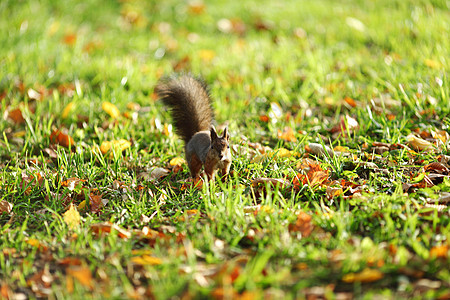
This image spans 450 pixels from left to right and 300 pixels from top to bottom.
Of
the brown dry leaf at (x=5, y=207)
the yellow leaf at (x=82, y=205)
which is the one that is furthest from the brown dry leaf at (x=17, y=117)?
the yellow leaf at (x=82, y=205)

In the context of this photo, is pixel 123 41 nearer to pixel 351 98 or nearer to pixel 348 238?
pixel 351 98

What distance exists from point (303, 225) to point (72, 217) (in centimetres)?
118

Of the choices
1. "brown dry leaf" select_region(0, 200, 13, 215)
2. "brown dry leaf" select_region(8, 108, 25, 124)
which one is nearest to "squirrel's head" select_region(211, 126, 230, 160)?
"brown dry leaf" select_region(0, 200, 13, 215)

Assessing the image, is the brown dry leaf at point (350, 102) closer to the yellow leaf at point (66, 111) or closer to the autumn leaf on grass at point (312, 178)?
the autumn leaf on grass at point (312, 178)

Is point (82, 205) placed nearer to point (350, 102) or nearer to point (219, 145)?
point (219, 145)

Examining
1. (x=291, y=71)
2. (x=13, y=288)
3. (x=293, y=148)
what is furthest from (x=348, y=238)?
(x=291, y=71)

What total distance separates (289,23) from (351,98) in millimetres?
2460

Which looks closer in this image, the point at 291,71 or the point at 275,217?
the point at 275,217

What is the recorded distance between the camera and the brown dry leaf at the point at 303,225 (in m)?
2.24

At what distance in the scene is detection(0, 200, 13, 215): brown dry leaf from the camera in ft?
8.77

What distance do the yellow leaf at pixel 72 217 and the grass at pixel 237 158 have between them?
27 mm

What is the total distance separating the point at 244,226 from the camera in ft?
7.61

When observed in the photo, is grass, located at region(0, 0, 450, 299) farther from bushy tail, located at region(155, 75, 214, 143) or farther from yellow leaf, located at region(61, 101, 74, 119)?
bushy tail, located at region(155, 75, 214, 143)

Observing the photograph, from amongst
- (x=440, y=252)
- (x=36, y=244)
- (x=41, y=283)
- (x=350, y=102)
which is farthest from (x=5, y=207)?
(x=350, y=102)
